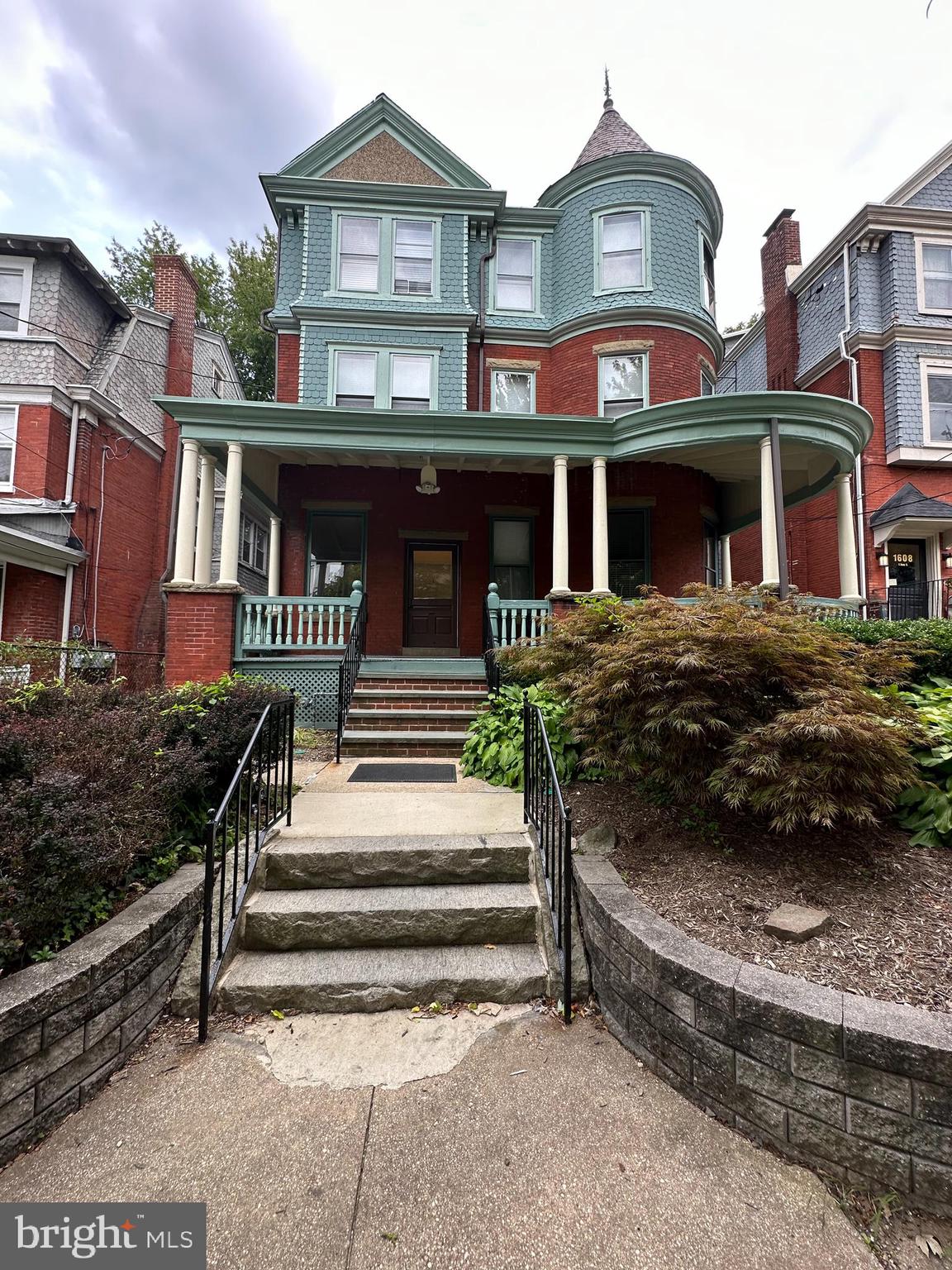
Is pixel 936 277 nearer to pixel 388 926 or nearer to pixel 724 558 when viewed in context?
pixel 724 558

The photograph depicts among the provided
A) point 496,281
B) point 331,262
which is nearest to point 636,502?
point 496,281

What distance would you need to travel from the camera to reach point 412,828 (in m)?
3.84

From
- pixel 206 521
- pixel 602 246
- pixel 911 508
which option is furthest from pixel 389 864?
pixel 911 508

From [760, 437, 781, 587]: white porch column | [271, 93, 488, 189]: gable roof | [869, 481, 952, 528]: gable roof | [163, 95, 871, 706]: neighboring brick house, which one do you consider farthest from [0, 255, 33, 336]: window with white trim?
[869, 481, 952, 528]: gable roof

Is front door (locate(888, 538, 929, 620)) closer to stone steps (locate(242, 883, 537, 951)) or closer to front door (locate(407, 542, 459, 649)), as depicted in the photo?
front door (locate(407, 542, 459, 649))

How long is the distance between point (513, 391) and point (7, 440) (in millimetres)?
10279

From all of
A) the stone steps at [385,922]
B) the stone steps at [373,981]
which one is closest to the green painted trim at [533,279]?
the stone steps at [385,922]

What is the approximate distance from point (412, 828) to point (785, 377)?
1640cm

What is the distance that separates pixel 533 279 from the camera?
40.1ft

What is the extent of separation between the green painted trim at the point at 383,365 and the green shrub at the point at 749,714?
8800mm

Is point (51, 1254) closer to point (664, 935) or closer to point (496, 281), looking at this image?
point (664, 935)

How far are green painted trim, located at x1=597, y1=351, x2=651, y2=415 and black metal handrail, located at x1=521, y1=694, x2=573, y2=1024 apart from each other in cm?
886

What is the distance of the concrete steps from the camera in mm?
2695

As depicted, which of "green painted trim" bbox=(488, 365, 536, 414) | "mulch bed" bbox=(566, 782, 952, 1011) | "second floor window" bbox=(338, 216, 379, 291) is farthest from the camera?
"green painted trim" bbox=(488, 365, 536, 414)
